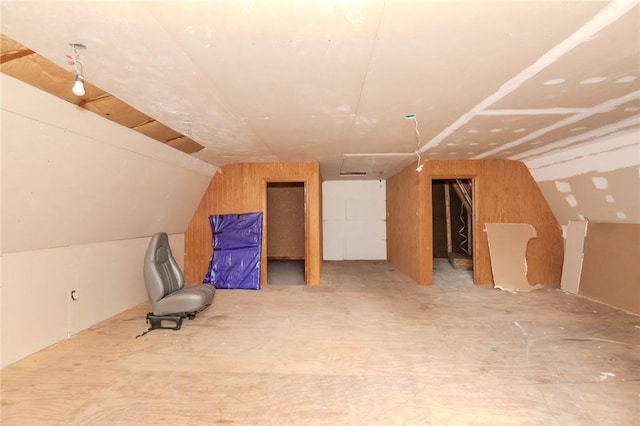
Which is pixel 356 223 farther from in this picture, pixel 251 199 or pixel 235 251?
pixel 235 251

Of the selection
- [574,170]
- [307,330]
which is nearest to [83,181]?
[307,330]

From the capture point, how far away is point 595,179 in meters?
3.60

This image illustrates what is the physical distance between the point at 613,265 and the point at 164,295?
234 inches

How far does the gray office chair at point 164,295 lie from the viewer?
296cm

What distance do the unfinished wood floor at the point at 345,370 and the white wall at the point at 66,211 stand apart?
1.10 ft

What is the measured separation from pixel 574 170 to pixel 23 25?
18.9ft

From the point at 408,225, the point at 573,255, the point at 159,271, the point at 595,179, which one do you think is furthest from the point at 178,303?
the point at 573,255

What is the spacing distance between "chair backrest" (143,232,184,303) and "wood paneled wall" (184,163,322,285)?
5.64ft

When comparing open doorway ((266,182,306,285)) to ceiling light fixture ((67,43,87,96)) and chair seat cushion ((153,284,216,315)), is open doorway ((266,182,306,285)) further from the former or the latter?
ceiling light fixture ((67,43,87,96))

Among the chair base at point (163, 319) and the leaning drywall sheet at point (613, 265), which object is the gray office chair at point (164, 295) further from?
the leaning drywall sheet at point (613, 265)

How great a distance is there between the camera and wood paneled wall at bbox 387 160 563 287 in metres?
4.72

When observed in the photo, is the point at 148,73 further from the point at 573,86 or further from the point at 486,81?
the point at 573,86

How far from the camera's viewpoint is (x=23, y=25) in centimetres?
137

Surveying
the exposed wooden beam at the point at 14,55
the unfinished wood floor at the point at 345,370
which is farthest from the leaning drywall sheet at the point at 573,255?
the exposed wooden beam at the point at 14,55
